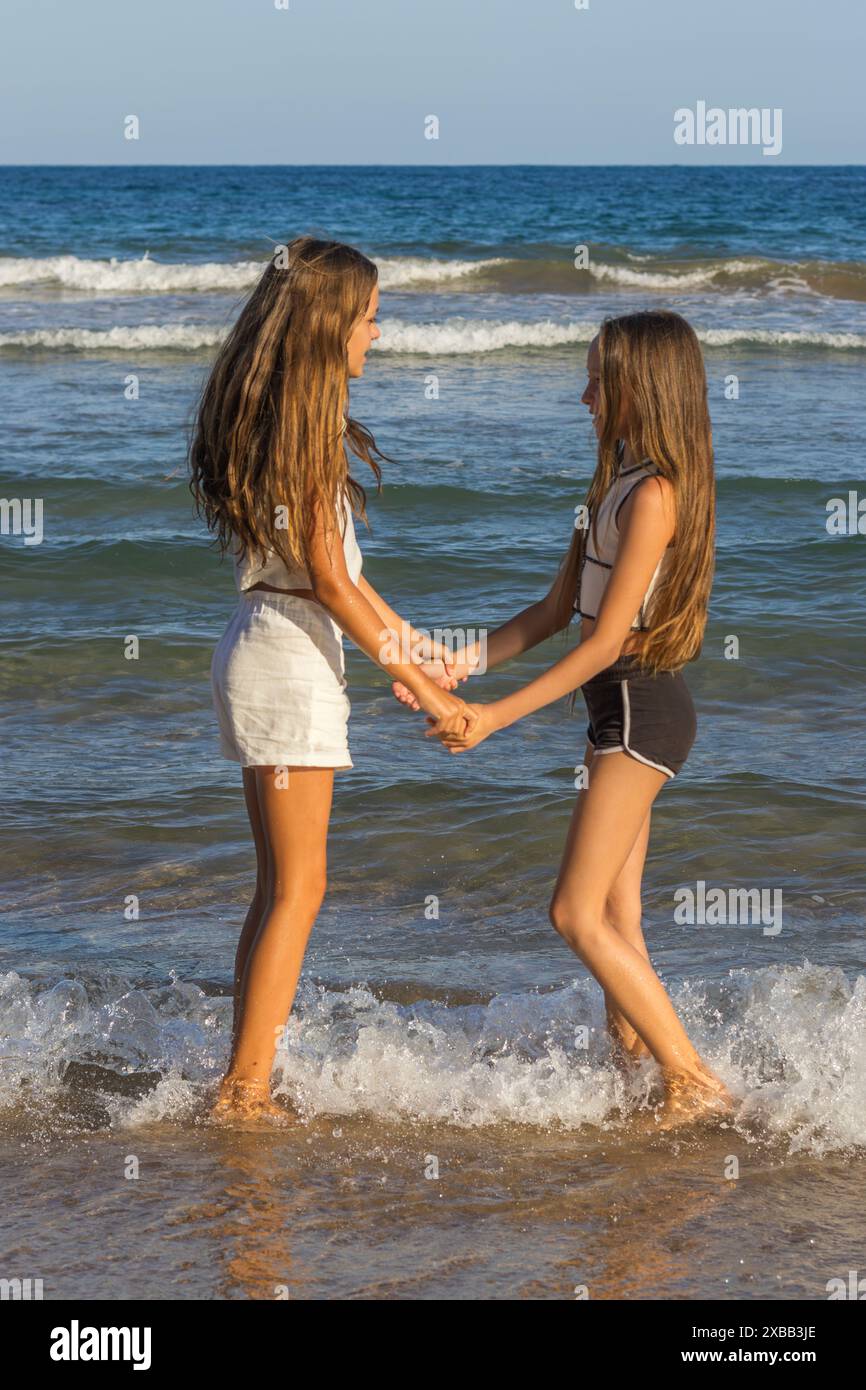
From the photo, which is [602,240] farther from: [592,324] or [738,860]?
[738,860]

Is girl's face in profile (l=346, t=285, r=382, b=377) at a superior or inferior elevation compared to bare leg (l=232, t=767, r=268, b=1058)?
superior

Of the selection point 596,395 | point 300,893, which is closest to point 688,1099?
point 300,893

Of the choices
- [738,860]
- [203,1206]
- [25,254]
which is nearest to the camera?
[203,1206]

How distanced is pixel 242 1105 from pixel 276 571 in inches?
51.4

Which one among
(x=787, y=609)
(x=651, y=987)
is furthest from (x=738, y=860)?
(x=787, y=609)

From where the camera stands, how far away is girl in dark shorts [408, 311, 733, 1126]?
3342 mm

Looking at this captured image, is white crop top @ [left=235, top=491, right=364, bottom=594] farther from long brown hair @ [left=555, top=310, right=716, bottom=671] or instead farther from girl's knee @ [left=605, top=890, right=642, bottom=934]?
girl's knee @ [left=605, top=890, right=642, bottom=934]

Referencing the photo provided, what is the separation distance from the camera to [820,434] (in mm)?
12656

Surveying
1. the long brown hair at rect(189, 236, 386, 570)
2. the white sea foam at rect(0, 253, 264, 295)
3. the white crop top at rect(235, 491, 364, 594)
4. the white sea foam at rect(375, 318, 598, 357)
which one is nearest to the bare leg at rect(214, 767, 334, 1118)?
the white crop top at rect(235, 491, 364, 594)

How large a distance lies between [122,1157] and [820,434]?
10591mm

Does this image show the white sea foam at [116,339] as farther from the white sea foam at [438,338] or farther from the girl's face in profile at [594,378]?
the girl's face in profile at [594,378]

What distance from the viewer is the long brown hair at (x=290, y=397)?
3301 mm

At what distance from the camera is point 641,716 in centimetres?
344

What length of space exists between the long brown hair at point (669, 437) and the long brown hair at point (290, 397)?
0.61 m
